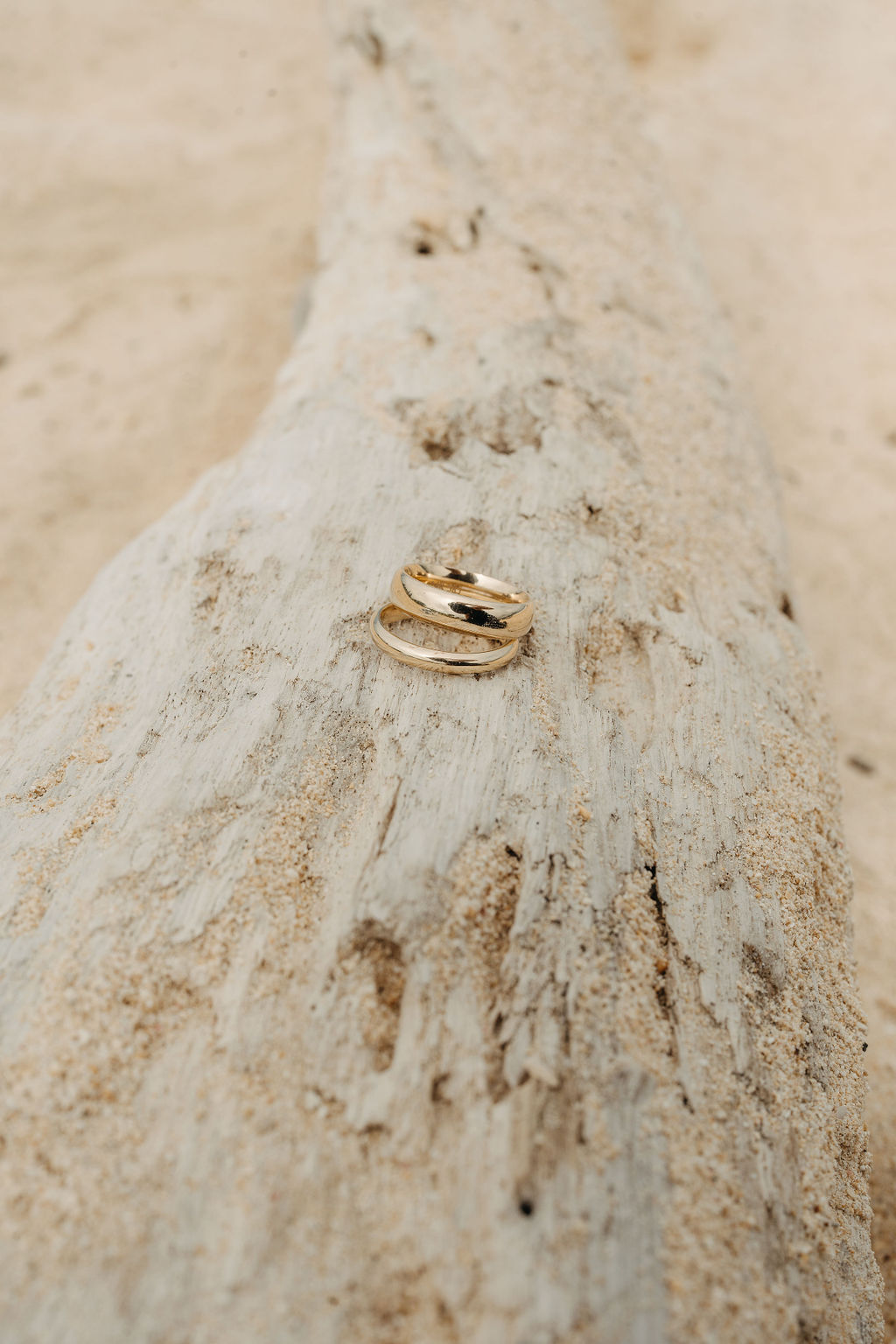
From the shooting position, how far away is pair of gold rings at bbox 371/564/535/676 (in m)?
1.61

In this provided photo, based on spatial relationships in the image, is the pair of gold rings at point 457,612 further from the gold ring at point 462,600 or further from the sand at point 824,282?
the sand at point 824,282

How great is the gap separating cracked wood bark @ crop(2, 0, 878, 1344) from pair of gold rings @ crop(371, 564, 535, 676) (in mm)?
53

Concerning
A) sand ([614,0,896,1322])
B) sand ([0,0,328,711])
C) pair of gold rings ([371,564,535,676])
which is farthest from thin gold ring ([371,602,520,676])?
sand ([0,0,328,711])

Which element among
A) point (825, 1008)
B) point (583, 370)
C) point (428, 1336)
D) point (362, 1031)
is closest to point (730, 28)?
point (583, 370)

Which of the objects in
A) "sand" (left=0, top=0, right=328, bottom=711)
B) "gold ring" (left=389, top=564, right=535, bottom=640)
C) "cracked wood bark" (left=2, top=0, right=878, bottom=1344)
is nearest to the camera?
A: "cracked wood bark" (left=2, top=0, right=878, bottom=1344)

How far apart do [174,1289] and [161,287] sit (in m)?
4.22

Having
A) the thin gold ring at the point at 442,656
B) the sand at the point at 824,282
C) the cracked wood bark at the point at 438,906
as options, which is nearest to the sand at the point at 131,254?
the cracked wood bark at the point at 438,906

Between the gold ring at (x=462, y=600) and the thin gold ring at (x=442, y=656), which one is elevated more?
the gold ring at (x=462, y=600)

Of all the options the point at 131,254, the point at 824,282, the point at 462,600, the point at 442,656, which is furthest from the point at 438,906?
the point at 824,282

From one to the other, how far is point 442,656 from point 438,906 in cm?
51

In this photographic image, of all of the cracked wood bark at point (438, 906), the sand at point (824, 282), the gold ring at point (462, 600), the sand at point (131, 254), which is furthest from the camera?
the sand at point (131, 254)

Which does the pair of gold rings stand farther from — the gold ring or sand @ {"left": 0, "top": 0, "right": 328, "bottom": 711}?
sand @ {"left": 0, "top": 0, "right": 328, "bottom": 711}

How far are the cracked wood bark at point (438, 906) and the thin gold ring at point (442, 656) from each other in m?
0.04

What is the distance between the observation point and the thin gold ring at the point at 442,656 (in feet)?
5.28
